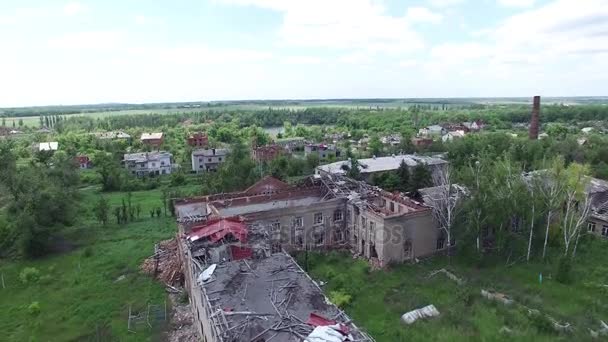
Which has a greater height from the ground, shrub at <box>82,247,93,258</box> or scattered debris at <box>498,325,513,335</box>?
scattered debris at <box>498,325,513,335</box>

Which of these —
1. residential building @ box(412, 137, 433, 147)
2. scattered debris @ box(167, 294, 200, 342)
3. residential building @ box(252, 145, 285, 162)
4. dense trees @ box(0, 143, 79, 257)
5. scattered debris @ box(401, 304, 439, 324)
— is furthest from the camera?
residential building @ box(412, 137, 433, 147)

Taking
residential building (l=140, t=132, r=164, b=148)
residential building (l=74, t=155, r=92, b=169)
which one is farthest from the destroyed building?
residential building (l=140, t=132, r=164, b=148)

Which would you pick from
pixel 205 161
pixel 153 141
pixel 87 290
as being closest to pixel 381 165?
pixel 205 161

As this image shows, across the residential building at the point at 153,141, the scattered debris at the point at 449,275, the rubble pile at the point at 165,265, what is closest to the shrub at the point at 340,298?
the scattered debris at the point at 449,275

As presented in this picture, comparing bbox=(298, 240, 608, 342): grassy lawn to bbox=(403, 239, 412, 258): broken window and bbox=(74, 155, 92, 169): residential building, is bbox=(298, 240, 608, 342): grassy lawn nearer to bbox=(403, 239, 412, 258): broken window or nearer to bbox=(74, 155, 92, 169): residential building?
bbox=(403, 239, 412, 258): broken window

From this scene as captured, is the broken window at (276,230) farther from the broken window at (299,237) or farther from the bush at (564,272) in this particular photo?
the bush at (564,272)
